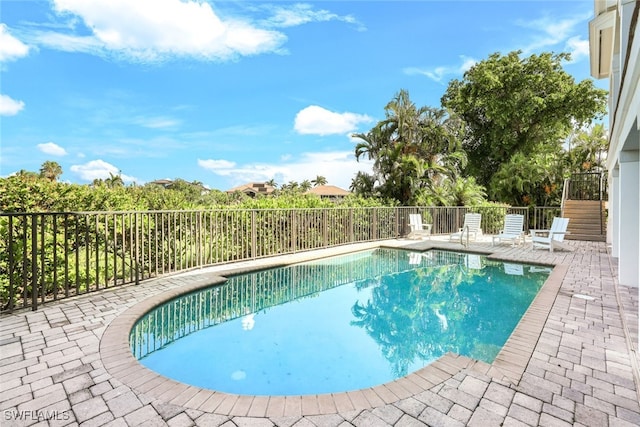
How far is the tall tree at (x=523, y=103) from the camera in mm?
18578

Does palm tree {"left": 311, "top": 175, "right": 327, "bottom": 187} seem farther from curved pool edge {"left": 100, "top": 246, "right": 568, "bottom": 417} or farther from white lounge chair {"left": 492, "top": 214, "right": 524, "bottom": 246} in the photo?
curved pool edge {"left": 100, "top": 246, "right": 568, "bottom": 417}

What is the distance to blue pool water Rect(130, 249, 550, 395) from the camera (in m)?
3.31

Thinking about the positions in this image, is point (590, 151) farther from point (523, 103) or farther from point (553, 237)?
point (553, 237)

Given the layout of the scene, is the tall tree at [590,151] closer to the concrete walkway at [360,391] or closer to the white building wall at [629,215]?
the white building wall at [629,215]

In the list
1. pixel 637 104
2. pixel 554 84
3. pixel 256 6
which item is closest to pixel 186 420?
pixel 637 104

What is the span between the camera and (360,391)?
98.4 inches

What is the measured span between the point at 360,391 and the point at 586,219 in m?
15.7

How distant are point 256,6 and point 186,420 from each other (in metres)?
9.60

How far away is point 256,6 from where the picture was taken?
342 inches

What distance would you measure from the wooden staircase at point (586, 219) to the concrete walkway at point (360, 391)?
37.0 ft

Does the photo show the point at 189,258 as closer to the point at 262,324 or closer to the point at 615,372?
the point at 262,324

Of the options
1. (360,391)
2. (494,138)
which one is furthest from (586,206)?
(360,391)

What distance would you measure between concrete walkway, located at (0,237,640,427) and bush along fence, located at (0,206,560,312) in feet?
2.65

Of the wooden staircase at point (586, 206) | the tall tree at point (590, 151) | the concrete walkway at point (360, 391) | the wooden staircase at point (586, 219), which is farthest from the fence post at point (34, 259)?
the tall tree at point (590, 151)
